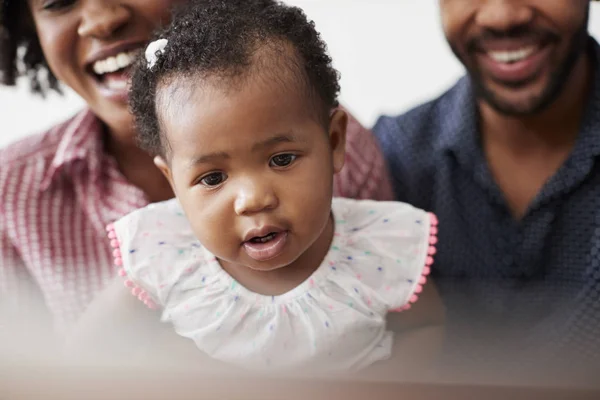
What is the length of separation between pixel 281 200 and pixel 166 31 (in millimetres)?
203

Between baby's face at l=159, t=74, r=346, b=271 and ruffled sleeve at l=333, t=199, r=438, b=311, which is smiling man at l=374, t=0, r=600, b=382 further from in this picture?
baby's face at l=159, t=74, r=346, b=271

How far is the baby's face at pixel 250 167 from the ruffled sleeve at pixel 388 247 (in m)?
0.12

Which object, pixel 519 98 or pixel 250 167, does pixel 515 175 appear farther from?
pixel 250 167

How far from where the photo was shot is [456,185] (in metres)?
0.99

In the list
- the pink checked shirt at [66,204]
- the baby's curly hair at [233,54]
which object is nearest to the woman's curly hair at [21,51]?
the pink checked shirt at [66,204]

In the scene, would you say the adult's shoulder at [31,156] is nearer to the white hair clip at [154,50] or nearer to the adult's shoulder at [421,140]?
the white hair clip at [154,50]

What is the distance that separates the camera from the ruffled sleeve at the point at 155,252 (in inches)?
31.0

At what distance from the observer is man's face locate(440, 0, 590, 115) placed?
2.77 feet

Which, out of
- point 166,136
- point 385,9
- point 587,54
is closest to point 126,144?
point 166,136

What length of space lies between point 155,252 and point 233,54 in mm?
254

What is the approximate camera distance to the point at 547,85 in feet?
2.94

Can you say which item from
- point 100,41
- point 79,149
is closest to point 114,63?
point 100,41

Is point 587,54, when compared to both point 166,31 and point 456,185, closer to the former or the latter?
point 456,185

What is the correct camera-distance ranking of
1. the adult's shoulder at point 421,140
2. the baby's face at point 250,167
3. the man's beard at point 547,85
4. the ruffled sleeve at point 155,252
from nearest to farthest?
the baby's face at point 250,167, the ruffled sleeve at point 155,252, the man's beard at point 547,85, the adult's shoulder at point 421,140
